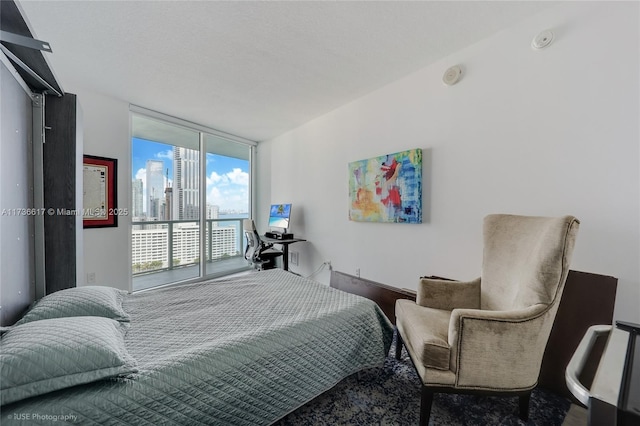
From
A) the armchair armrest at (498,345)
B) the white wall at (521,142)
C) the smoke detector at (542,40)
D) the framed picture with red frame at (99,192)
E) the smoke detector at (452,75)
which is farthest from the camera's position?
the framed picture with red frame at (99,192)

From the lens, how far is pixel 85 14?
1665mm

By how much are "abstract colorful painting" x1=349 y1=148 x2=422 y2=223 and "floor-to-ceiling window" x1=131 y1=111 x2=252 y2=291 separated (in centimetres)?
262

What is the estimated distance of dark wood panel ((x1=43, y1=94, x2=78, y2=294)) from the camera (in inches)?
59.4

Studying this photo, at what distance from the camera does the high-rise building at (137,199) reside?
11.1ft

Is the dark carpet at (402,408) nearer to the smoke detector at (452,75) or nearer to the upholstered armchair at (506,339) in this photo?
the upholstered armchair at (506,339)

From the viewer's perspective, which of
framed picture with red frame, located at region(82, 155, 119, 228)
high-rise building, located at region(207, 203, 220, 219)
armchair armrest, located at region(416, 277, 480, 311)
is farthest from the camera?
high-rise building, located at region(207, 203, 220, 219)

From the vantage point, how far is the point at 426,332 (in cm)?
136

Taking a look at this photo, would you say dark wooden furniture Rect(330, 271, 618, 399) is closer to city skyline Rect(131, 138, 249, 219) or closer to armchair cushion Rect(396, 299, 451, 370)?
armchair cushion Rect(396, 299, 451, 370)

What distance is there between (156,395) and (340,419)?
1.00 m

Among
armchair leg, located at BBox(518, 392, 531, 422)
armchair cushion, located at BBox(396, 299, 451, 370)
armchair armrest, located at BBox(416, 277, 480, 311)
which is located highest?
armchair armrest, located at BBox(416, 277, 480, 311)

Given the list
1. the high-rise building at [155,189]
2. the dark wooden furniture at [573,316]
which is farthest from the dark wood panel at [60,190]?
the dark wooden furniture at [573,316]

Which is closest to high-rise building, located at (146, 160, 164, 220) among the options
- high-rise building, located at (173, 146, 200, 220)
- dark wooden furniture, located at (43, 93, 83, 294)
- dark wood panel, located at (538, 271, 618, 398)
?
high-rise building, located at (173, 146, 200, 220)

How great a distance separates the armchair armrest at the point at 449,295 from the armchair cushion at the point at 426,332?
2.2 inches

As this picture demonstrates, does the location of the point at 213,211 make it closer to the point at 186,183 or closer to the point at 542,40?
the point at 186,183
